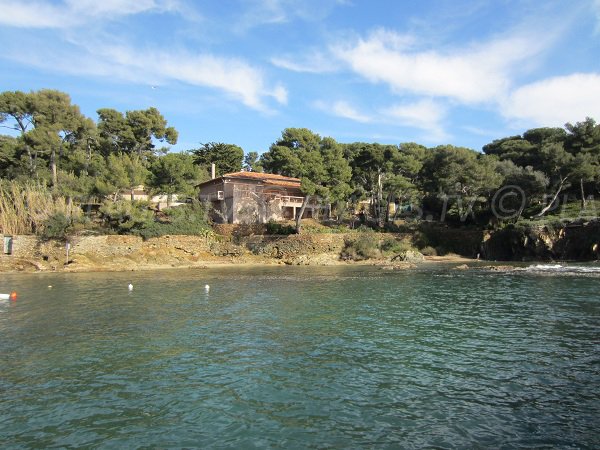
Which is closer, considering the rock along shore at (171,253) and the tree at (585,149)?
the rock along shore at (171,253)

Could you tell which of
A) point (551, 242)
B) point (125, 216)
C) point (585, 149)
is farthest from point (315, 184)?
point (585, 149)

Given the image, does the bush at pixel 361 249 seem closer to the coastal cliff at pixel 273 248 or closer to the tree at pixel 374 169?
the coastal cliff at pixel 273 248

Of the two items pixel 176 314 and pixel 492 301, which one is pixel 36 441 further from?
A: pixel 492 301

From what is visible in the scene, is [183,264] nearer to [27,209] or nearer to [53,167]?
[27,209]

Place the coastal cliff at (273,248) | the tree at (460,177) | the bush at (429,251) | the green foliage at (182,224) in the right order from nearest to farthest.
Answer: the coastal cliff at (273,248), the green foliage at (182,224), the tree at (460,177), the bush at (429,251)

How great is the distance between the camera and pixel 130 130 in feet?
192

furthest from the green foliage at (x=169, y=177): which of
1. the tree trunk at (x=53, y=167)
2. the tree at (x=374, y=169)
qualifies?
the tree at (x=374, y=169)

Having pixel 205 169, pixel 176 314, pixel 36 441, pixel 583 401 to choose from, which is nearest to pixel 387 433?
pixel 583 401

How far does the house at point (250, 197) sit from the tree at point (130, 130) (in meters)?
11.1

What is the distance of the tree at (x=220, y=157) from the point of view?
67875mm

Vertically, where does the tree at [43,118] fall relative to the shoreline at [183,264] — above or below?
above

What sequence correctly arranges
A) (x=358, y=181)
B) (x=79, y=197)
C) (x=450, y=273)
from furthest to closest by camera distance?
(x=358, y=181) → (x=79, y=197) → (x=450, y=273)

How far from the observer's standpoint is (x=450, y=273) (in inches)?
1248

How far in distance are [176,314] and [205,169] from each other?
2141 inches
